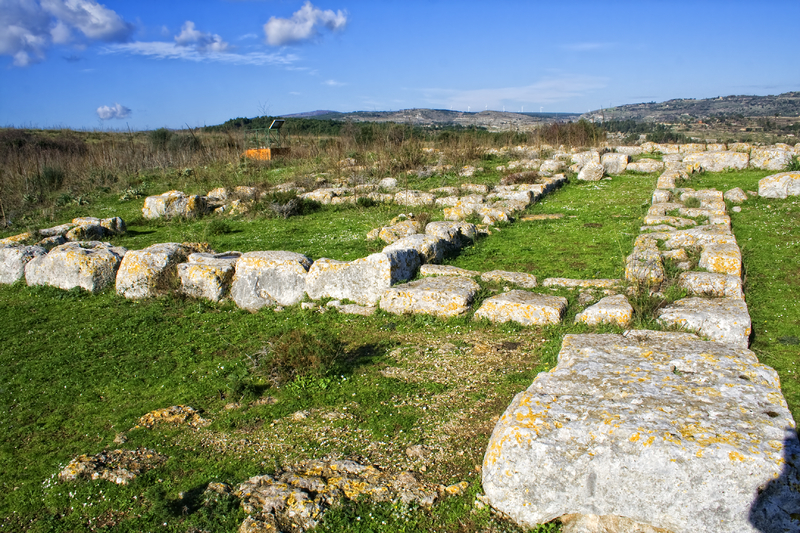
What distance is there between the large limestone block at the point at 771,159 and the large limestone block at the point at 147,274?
1825 centimetres

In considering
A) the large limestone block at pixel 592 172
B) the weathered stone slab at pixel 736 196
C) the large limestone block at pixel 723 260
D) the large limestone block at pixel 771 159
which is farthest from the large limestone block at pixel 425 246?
the large limestone block at pixel 771 159

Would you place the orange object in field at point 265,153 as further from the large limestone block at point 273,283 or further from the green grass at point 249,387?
the large limestone block at point 273,283

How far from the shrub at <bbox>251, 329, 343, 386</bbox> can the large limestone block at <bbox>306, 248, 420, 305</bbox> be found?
6.11ft

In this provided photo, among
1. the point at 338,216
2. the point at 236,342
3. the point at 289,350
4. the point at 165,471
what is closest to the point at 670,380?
the point at 289,350

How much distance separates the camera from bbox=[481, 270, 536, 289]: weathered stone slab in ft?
23.2

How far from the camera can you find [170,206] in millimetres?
14070

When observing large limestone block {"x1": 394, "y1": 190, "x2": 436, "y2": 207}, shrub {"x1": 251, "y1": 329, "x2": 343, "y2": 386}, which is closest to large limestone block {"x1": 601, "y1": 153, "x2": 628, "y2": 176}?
large limestone block {"x1": 394, "y1": 190, "x2": 436, "y2": 207}

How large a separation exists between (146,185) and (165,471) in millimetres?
18056

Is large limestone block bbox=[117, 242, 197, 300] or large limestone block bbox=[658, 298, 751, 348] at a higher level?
large limestone block bbox=[117, 242, 197, 300]

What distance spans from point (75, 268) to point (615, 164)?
57.1ft

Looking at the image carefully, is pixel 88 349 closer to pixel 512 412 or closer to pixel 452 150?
pixel 512 412

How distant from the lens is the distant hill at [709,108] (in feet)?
199

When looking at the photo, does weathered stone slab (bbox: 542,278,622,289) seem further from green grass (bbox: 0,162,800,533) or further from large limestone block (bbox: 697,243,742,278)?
large limestone block (bbox: 697,243,742,278)

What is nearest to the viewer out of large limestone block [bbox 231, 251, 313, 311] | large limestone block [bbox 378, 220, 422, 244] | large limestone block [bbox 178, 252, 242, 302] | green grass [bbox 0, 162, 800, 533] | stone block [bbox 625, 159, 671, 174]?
green grass [bbox 0, 162, 800, 533]
